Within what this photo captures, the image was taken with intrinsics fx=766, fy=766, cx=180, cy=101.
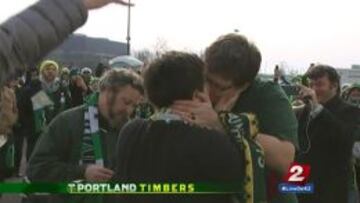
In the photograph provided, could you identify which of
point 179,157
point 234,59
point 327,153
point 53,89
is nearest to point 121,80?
point 234,59

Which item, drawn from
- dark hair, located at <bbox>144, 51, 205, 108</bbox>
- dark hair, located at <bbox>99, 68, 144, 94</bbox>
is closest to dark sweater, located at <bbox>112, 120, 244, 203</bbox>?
dark hair, located at <bbox>144, 51, 205, 108</bbox>

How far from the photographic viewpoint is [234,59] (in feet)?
10.3

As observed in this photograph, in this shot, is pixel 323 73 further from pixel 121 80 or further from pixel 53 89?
pixel 53 89

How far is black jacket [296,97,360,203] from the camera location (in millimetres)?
5746

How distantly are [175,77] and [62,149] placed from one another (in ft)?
5.26

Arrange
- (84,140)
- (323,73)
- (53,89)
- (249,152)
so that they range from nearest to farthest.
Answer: (249,152) < (84,140) < (323,73) < (53,89)

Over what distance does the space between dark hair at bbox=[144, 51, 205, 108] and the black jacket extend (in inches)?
119

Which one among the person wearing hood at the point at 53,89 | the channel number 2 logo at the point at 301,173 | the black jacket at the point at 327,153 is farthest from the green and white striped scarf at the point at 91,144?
the person wearing hood at the point at 53,89

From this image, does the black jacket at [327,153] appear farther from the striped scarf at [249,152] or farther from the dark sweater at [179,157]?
the dark sweater at [179,157]

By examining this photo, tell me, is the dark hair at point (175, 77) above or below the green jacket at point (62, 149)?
above

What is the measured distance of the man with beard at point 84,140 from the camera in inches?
164

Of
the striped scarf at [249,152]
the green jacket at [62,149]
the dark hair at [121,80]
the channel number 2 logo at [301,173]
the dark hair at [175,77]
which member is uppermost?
the dark hair at [175,77]

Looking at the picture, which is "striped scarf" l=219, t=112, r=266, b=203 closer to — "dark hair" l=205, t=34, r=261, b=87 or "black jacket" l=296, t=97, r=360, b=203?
"dark hair" l=205, t=34, r=261, b=87

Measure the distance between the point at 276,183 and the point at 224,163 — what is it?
0.66 metres
